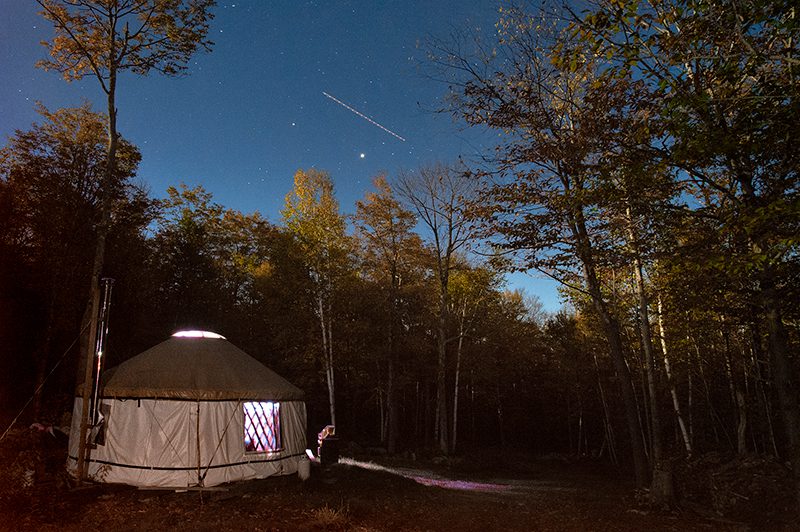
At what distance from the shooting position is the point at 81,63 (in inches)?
449

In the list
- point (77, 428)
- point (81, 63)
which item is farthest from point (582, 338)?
point (81, 63)

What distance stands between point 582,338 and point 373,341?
12068mm

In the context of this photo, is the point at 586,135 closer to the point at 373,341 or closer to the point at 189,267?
the point at 373,341

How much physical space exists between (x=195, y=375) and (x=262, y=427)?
2029 millimetres

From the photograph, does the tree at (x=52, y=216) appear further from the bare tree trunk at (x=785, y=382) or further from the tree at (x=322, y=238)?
the bare tree trunk at (x=785, y=382)

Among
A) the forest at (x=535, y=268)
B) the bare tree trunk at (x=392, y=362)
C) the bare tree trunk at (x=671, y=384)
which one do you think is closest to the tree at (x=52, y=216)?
the forest at (x=535, y=268)

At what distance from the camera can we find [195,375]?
404 inches

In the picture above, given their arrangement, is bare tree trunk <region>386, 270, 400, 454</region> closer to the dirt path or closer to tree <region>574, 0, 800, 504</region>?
the dirt path

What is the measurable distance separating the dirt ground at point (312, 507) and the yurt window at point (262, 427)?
0.87m

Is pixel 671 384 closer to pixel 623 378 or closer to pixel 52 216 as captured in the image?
pixel 623 378

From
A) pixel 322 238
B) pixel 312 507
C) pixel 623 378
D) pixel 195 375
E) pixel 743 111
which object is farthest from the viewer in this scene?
pixel 322 238

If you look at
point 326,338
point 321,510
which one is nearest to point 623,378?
point 321,510

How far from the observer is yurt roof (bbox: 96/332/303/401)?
32.0 feet

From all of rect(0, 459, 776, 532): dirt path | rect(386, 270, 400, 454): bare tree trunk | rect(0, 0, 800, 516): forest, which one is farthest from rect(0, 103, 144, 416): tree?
rect(386, 270, 400, 454): bare tree trunk
